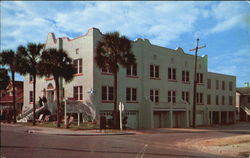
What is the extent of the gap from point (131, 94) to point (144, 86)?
1879 millimetres

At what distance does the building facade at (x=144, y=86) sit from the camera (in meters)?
25.2

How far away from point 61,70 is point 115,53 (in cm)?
441

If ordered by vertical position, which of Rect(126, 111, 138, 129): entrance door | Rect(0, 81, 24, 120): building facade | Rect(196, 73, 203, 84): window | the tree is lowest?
Rect(126, 111, 138, 129): entrance door

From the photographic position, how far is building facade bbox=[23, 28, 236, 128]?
82.6ft

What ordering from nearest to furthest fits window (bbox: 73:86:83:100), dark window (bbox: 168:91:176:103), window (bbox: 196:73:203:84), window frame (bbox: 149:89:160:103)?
window (bbox: 73:86:83:100)
window frame (bbox: 149:89:160:103)
dark window (bbox: 168:91:176:103)
window (bbox: 196:73:203:84)

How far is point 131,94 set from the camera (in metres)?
27.6

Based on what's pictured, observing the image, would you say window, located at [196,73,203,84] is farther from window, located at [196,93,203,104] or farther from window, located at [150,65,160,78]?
window, located at [150,65,160,78]

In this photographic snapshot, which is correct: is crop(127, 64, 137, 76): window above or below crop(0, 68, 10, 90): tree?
above

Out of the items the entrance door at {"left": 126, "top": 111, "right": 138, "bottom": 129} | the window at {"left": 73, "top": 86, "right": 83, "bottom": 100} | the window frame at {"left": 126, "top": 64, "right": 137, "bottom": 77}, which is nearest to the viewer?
the window at {"left": 73, "top": 86, "right": 83, "bottom": 100}

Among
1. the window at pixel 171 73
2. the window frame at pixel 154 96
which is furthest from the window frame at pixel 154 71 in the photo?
the window at pixel 171 73

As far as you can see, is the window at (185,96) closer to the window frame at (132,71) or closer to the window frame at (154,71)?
the window frame at (154,71)

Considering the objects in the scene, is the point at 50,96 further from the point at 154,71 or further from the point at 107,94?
the point at 154,71

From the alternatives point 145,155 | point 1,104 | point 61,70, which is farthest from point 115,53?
point 1,104

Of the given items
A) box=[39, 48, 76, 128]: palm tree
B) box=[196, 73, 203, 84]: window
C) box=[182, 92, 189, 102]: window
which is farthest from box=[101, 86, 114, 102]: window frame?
box=[196, 73, 203, 84]: window
